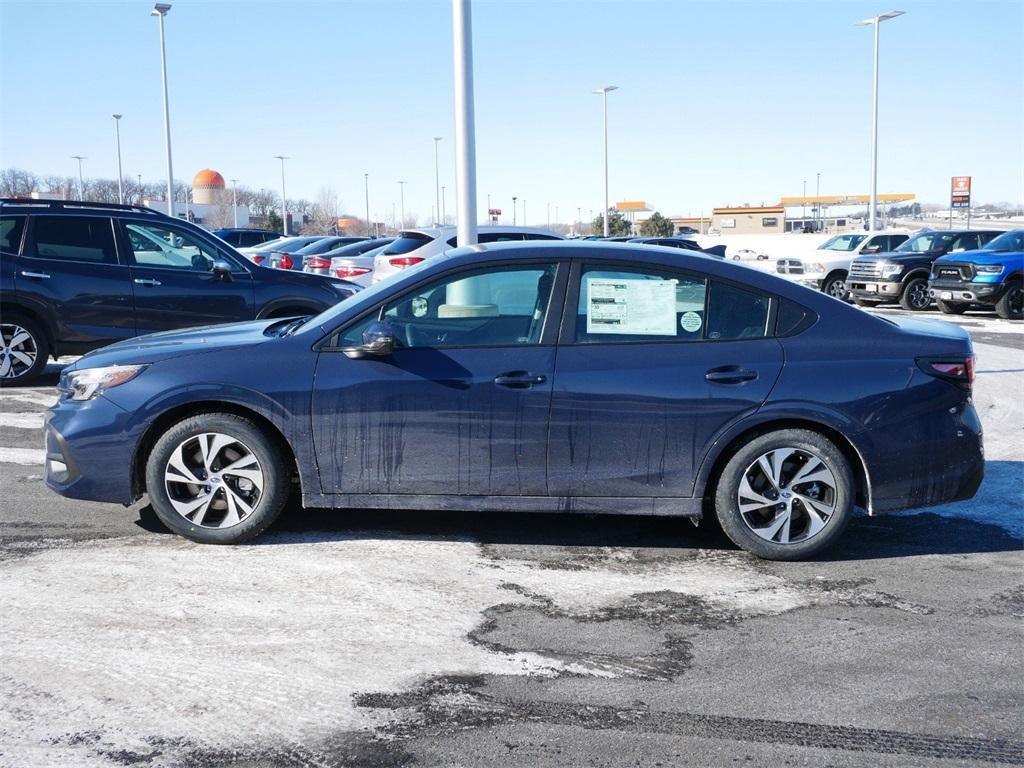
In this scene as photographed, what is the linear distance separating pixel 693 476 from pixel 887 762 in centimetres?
218

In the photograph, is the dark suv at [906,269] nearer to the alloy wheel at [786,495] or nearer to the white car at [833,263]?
the white car at [833,263]

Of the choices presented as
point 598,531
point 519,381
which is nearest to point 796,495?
point 598,531

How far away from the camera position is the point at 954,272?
1984 centimetres

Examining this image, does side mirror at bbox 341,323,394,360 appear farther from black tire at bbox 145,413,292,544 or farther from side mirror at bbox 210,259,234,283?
side mirror at bbox 210,259,234,283

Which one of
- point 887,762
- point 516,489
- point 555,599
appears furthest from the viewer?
point 516,489

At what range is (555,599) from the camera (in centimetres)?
486

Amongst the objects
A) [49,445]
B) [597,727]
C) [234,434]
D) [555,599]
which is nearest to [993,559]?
[555,599]

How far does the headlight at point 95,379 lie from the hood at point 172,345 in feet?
0.10

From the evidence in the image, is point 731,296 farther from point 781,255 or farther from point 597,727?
point 781,255

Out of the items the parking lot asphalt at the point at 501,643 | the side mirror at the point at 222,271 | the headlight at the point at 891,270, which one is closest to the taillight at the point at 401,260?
the side mirror at the point at 222,271

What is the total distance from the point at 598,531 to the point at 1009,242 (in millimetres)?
17396

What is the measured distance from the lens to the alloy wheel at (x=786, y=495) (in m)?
5.41

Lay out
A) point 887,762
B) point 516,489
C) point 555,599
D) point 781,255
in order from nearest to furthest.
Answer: point 887,762 → point 555,599 → point 516,489 → point 781,255

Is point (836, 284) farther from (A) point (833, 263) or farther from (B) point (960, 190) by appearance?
(B) point (960, 190)
